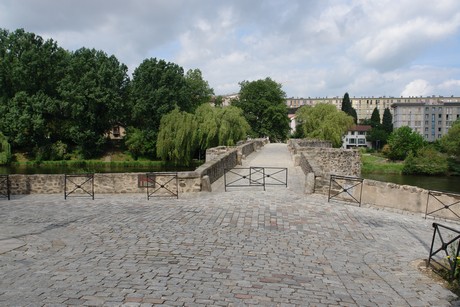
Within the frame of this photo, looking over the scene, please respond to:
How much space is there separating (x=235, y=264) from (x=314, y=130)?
42.5m

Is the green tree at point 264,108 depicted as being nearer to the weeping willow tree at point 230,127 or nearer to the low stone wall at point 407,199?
the weeping willow tree at point 230,127

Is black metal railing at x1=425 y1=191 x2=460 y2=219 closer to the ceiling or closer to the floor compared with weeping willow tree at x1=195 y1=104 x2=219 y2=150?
closer to the floor

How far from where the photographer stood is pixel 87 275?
5770 millimetres

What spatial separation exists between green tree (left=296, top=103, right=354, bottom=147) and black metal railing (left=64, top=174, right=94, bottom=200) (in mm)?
34281

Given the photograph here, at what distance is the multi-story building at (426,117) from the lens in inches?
4173

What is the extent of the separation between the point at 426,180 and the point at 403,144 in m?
17.8

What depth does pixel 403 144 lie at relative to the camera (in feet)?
219

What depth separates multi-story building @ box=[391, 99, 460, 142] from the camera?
106 metres

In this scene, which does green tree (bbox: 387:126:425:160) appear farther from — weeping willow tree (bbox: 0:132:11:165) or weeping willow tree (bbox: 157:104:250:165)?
weeping willow tree (bbox: 0:132:11:165)

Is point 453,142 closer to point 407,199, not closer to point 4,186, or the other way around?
point 407,199

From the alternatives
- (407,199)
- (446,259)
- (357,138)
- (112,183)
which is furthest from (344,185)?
(357,138)

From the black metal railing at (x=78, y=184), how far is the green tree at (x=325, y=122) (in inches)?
1350

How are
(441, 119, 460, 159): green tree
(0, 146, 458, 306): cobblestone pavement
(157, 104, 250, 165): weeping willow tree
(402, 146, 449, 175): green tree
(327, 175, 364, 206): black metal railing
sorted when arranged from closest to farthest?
(0, 146, 458, 306): cobblestone pavement < (327, 175, 364, 206): black metal railing < (157, 104, 250, 165): weeping willow tree < (402, 146, 449, 175): green tree < (441, 119, 460, 159): green tree

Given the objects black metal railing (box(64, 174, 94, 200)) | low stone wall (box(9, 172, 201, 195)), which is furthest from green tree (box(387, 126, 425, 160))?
black metal railing (box(64, 174, 94, 200))
